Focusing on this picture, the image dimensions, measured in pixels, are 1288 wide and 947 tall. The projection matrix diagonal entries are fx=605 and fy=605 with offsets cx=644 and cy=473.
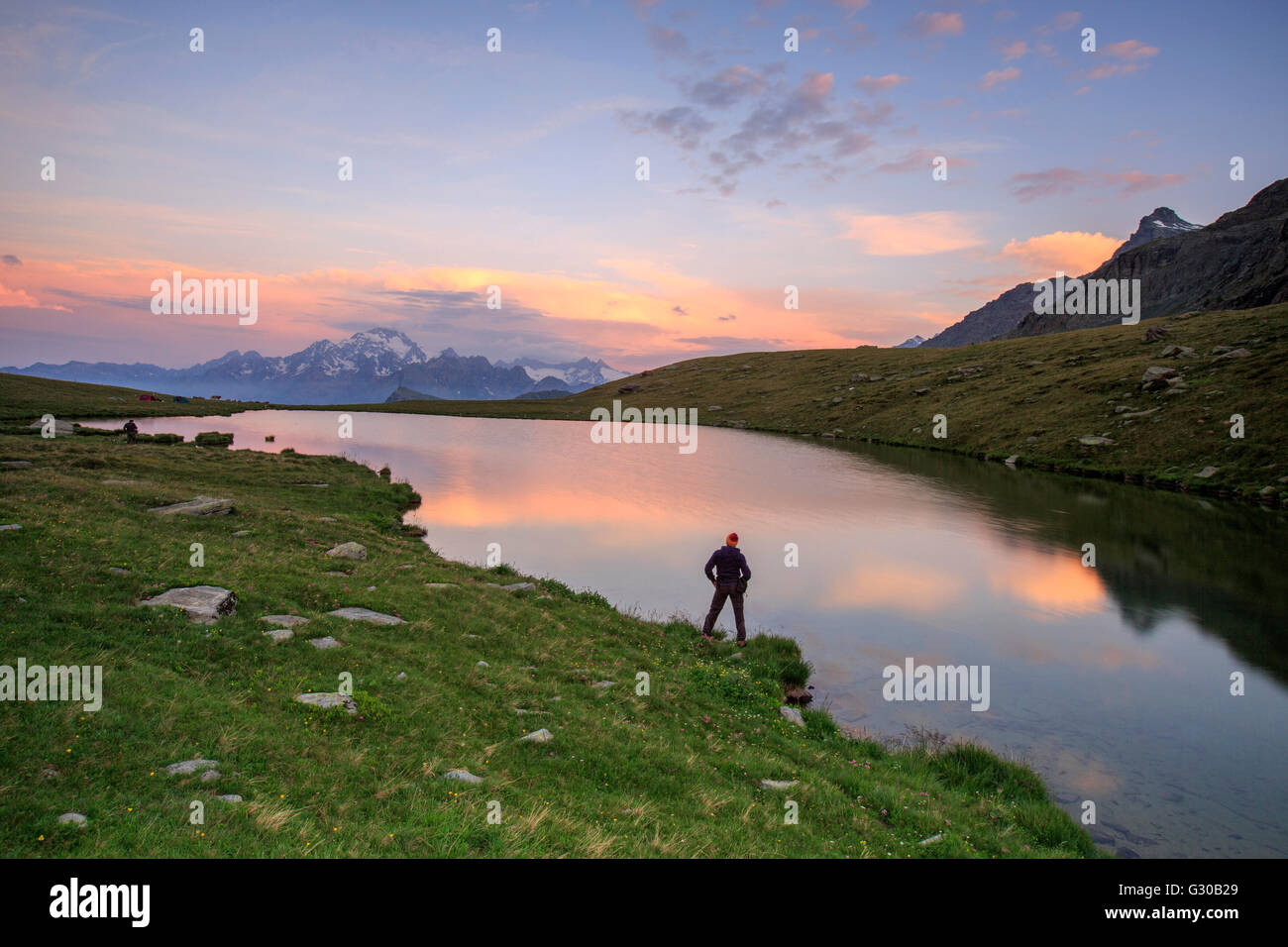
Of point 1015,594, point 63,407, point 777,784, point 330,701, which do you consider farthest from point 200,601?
point 63,407

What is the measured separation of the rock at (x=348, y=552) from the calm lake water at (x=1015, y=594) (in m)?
7.76

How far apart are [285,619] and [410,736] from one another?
6.29m

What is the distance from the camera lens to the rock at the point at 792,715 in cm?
1596

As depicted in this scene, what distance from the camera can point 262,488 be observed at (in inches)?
1517

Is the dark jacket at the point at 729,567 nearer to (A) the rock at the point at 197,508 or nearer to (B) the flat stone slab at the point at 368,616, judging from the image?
(B) the flat stone slab at the point at 368,616

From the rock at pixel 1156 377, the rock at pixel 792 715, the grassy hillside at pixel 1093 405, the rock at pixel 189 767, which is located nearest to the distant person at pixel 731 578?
the rock at pixel 792 715

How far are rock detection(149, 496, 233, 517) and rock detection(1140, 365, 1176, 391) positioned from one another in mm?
91941

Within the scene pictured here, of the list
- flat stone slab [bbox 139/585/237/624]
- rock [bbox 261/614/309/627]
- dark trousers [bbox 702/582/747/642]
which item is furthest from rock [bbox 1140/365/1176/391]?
flat stone slab [bbox 139/585/237/624]

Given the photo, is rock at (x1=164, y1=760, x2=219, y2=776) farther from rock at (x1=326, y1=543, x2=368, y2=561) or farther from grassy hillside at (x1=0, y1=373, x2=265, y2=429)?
grassy hillside at (x1=0, y1=373, x2=265, y2=429)

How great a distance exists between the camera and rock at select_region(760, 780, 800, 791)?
12055mm

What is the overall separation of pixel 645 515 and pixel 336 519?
65.2 ft

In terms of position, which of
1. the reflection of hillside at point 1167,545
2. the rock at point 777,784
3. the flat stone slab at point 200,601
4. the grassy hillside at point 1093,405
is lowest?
the rock at point 777,784
